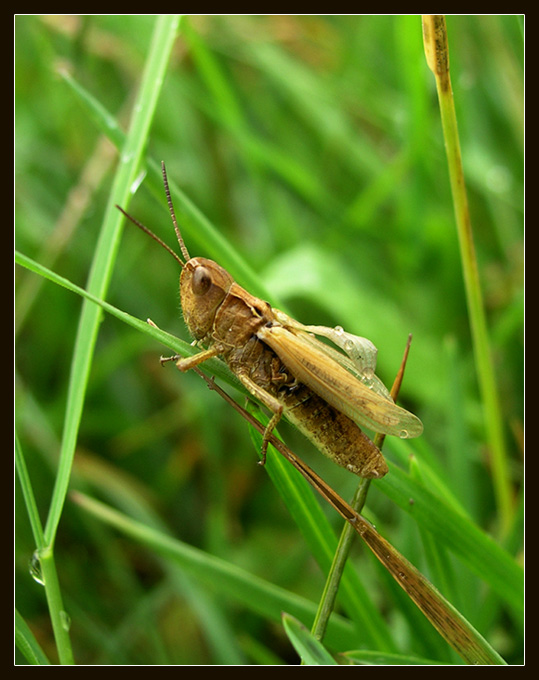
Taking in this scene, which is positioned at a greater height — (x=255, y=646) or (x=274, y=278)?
(x=274, y=278)

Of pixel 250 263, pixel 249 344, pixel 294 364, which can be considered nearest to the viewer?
pixel 294 364

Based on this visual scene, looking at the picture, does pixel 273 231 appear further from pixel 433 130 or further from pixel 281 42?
pixel 281 42

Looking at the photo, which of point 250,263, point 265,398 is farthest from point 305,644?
point 250,263

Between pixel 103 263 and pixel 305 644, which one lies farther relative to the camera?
pixel 103 263

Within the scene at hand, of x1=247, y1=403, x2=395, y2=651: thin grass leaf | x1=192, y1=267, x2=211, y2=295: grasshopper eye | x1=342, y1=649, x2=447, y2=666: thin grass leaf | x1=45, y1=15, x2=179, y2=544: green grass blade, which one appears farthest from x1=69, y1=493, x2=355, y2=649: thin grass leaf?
x1=192, y1=267, x2=211, y2=295: grasshopper eye

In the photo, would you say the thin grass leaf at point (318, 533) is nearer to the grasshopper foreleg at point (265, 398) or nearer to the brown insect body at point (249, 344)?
the grasshopper foreleg at point (265, 398)

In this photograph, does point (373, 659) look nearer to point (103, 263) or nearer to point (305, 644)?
point (305, 644)

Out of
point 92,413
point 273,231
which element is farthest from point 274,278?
point 92,413

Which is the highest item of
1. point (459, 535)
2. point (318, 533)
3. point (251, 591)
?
point (459, 535)

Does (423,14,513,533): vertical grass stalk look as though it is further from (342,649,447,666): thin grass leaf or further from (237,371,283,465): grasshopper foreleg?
(342,649,447,666): thin grass leaf
